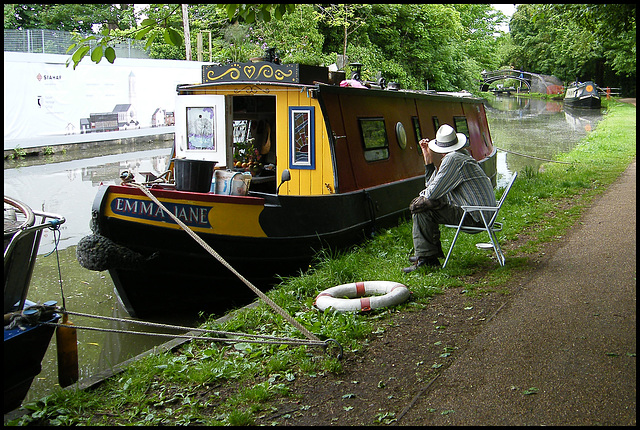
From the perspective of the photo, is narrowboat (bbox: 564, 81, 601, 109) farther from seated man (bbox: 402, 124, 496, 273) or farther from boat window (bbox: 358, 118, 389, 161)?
seated man (bbox: 402, 124, 496, 273)

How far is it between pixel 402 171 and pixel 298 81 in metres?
2.79

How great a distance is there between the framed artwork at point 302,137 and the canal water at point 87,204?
2.48 meters

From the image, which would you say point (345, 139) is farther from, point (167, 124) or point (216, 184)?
point (167, 124)

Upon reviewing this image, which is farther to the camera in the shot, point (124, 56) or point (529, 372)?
point (124, 56)

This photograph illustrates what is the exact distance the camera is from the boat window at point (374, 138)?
9178 mm

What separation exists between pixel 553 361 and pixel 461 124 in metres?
9.36

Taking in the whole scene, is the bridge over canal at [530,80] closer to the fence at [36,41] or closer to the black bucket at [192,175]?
the fence at [36,41]

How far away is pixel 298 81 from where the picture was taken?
321 inches

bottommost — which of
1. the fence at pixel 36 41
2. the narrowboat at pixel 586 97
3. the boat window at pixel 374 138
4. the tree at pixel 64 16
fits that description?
the boat window at pixel 374 138

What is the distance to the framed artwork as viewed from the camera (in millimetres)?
8258

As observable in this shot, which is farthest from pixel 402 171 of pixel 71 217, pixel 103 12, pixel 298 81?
pixel 103 12

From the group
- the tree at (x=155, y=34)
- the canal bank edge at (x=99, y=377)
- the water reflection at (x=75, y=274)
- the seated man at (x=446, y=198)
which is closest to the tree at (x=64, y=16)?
the water reflection at (x=75, y=274)

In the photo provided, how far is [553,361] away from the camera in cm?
430

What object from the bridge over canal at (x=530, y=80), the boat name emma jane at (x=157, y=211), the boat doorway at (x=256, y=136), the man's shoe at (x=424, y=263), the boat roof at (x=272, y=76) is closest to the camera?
the man's shoe at (x=424, y=263)
